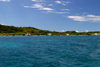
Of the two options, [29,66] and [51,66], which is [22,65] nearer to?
[29,66]

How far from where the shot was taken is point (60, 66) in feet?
79.3

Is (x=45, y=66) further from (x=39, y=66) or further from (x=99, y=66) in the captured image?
(x=99, y=66)

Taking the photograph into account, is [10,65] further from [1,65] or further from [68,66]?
[68,66]

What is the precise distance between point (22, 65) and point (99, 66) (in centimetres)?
1238

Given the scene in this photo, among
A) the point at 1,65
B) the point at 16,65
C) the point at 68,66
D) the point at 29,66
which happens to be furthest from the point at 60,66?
the point at 1,65

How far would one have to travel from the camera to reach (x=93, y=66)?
81.0 feet

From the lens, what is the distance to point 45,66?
24594mm

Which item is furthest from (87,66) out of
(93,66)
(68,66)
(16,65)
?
(16,65)

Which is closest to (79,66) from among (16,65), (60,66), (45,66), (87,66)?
(87,66)

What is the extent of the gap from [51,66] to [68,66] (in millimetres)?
2666

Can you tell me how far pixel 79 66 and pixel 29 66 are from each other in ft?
26.0

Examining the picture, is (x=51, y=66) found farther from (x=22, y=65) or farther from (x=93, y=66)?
(x=93, y=66)

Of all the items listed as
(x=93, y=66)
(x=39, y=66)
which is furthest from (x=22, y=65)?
(x=93, y=66)

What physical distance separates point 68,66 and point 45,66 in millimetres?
3636
